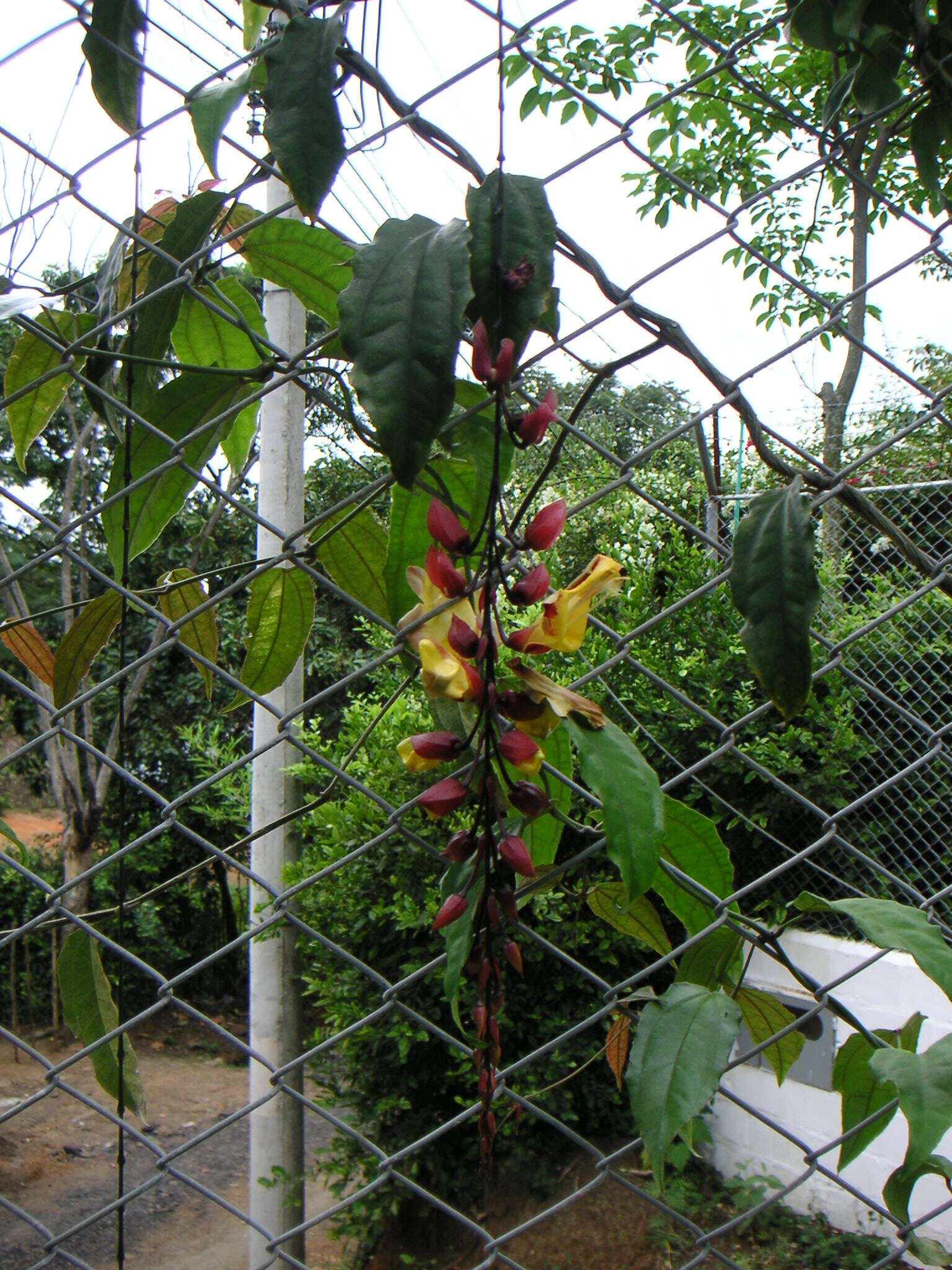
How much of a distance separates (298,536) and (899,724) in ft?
7.95

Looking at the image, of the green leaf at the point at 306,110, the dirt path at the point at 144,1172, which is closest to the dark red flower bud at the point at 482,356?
the green leaf at the point at 306,110

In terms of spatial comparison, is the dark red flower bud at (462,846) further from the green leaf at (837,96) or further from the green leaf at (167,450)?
the green leaf at (837,96)

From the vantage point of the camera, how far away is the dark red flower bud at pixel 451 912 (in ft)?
1.49

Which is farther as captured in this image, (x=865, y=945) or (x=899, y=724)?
(x=899, y=724)

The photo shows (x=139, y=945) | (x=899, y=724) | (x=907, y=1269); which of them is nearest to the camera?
(x=907, y=1269)

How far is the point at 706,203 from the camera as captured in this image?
57 cm

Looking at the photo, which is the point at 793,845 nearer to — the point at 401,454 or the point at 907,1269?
the point at 907,1269

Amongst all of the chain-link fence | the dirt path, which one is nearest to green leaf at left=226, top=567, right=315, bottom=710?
the chain-link fence

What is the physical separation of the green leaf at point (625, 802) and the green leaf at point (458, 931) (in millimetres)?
68

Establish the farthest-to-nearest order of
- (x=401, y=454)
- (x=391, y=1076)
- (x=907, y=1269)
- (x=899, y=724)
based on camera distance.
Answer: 1. (x=899, y=724)
2. (x=391, y=1076)
3. (x=907, y=1269)
4. (x=401, y=454)

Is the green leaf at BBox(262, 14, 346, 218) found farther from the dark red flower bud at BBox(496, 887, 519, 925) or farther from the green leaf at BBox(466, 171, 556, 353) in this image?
the dark red flower bud at BBox(496, 887, 519, 925)

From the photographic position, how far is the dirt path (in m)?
3.17

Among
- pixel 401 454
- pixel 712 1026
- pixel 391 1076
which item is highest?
pixel 401 454

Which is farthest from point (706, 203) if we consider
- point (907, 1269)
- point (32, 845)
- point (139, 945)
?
point (32, 845)
